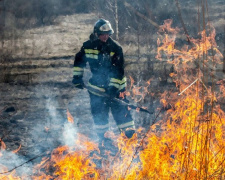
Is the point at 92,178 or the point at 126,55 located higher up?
the point at 126,55

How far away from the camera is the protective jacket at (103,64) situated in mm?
4602

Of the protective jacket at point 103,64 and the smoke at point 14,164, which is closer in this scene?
the smoke at point 14,164

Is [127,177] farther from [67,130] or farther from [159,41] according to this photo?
[159,41]

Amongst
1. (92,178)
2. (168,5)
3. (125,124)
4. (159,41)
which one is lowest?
(92,178)

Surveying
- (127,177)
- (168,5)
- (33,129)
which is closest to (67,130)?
(33,129)

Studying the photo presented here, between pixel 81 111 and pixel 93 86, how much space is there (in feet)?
7.03

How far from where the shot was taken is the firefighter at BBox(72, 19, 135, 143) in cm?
461

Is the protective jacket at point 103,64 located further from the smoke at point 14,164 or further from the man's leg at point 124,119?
the smoke at point 14,164

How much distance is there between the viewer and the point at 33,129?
5746mm

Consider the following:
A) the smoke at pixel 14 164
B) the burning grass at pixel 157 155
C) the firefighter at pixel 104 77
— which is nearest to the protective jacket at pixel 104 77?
the firefighter at pixel 104 77

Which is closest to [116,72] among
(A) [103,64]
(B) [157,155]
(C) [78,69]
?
(A) [103,64]

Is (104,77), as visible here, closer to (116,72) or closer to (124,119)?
(116,72)

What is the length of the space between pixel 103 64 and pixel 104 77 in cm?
24

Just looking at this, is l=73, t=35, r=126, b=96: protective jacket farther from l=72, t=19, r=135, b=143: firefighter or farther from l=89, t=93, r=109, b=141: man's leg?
l=89, t=93, r=109, b=141: man's leg
